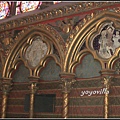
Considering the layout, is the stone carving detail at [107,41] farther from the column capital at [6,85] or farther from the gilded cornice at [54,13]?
the column capital at [6,85]

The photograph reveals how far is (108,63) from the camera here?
19.4 feet

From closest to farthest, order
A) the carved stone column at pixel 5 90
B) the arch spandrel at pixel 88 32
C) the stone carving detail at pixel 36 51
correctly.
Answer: the arch spandrel at pixel 88 32 < the stone carving detail at pixel 36 51 < the carved stone column at pixel 5 90

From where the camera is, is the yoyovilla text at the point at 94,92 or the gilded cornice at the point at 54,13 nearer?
the yoyovilla text at the point at 94,92

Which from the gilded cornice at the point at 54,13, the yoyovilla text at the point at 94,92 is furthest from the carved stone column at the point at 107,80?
the gilded cornice at the point at 54,13

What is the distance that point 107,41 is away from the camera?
6.10 metres

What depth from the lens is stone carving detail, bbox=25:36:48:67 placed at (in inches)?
279

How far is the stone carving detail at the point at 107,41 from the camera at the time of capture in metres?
5.99

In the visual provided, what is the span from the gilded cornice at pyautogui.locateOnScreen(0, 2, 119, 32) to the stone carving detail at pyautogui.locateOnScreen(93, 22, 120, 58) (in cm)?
51

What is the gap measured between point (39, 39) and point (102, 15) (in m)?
1.86

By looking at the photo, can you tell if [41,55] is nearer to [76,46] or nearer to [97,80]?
[76,46]

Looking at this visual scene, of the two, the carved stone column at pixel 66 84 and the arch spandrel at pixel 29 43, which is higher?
the arch spandrel at pixel 29 43

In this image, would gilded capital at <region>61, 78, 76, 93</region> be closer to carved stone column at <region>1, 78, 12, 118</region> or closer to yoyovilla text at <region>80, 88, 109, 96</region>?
yoyovilla text at <region>80, 88, 109, 96</region>

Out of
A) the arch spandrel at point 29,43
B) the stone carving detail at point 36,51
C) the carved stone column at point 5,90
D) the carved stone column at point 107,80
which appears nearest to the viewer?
the carved stone column at point 107,80

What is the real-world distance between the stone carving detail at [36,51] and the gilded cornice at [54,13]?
512 millimetres
